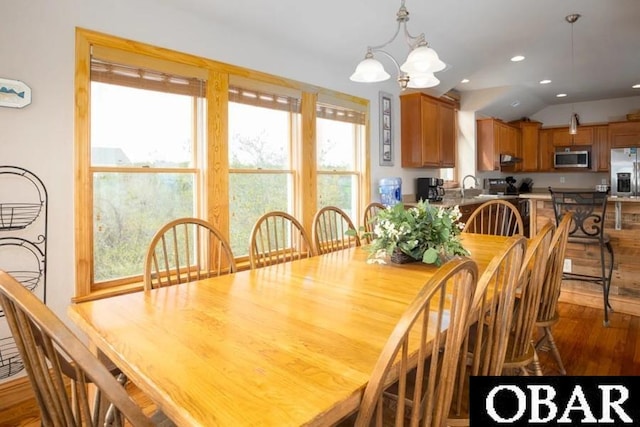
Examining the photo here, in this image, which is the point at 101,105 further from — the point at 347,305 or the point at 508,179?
the point at 508,179

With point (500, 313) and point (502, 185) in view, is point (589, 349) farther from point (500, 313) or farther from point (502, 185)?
point (502, 185)

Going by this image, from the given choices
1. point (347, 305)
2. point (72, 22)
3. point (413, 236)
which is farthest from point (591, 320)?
point (72, 22)

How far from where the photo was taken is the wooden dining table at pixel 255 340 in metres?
0.75

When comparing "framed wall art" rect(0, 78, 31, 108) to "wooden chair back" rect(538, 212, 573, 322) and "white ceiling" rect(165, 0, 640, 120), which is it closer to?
"white ceiling" rect(165, 0, 640, 120)

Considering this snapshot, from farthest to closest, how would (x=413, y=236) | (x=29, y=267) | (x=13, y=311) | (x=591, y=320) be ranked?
(x=591, y=320)
(x=29, y=267)
(x=413, y=236)
(x=13, y=311)

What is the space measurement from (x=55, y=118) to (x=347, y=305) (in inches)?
77.7

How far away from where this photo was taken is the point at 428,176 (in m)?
5.27

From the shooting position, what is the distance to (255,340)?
1.04m

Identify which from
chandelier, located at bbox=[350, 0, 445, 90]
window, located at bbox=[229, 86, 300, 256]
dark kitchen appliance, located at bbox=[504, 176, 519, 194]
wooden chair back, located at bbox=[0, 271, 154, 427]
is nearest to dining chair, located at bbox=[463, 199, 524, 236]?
chandelier, located at bbox=[350, 0, 445, 90]

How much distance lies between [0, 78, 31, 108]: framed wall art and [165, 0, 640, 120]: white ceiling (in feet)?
3.56

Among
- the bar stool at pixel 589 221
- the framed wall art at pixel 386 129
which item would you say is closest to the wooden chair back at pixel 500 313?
the bar stool at pixel 589 221

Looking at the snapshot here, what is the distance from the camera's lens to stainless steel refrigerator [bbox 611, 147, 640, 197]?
19.9 ft

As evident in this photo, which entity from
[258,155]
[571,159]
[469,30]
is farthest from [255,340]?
[571,159]

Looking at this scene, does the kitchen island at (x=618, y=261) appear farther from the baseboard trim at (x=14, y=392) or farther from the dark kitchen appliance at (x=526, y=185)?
the dark kitchen appliance at (x=526, y=185)
